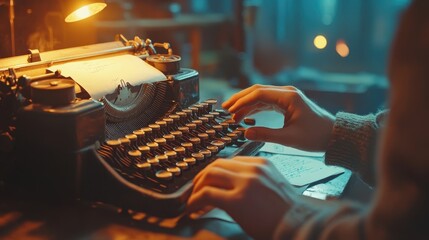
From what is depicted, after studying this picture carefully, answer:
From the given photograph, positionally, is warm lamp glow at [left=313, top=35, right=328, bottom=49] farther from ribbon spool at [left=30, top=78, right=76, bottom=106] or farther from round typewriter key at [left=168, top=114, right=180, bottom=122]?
ribbon spool at [left=30, top=78, right=76, bottom=106]

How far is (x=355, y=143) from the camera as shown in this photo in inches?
53.7

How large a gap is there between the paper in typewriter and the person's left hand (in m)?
0.40

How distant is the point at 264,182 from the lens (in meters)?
0.97

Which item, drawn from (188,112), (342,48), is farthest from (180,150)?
(342,48)

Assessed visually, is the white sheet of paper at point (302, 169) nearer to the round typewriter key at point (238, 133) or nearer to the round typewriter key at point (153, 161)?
the round typewriter key at point (238, 133)

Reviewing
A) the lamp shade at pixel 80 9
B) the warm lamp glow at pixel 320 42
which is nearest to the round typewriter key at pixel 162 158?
the lamp shade at pixel 80 9

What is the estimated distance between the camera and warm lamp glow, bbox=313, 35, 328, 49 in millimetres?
5165

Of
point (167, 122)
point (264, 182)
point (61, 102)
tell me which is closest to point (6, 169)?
point (61, 102)

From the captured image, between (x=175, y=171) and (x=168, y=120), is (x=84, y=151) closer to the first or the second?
(x=175, y=171)

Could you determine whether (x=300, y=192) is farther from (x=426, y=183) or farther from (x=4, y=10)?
(x=4, y=10)

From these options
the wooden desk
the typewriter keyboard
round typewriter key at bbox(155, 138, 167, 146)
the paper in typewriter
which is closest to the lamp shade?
the paper in typewriter

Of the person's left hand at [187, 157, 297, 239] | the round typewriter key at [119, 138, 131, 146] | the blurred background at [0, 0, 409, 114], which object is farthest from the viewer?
the blurred background at [0, 0, 409, 114]

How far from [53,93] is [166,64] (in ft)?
1.76

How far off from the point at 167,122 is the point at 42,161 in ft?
1.29
